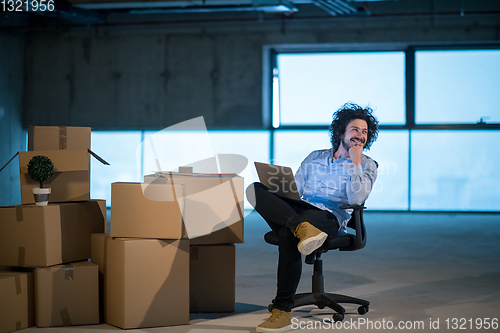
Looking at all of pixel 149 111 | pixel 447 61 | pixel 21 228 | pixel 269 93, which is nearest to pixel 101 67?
pixel 149 111

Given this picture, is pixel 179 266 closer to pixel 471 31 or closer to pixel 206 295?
pixel 206 295

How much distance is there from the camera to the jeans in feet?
7.36

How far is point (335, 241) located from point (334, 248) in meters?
0.06

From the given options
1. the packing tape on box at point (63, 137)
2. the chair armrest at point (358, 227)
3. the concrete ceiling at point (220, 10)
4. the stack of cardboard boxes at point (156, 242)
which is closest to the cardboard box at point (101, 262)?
the stack of cardboard boxes at point (156, 242)

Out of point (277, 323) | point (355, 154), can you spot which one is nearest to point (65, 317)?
point (277, 323)

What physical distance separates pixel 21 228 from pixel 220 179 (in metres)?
0.98

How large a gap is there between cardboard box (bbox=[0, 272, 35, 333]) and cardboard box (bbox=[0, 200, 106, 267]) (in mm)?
96

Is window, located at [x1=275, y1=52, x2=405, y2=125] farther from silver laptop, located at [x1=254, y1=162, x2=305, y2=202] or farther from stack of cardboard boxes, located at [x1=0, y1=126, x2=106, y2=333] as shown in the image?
stack of cardboard boxes, located at [x1=0, y1=126, x2=106, y2=333]

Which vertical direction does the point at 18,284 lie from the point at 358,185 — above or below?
below

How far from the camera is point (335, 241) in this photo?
239 centimetres

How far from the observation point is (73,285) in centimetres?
236

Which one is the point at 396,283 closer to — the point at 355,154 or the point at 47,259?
the point at 355,154

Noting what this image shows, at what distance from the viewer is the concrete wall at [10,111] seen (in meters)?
7.47

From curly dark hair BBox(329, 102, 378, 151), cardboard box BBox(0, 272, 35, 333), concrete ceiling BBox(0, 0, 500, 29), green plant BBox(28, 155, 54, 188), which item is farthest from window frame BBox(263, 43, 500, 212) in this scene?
cardboard box BBox(0, 272, 35, 333)
